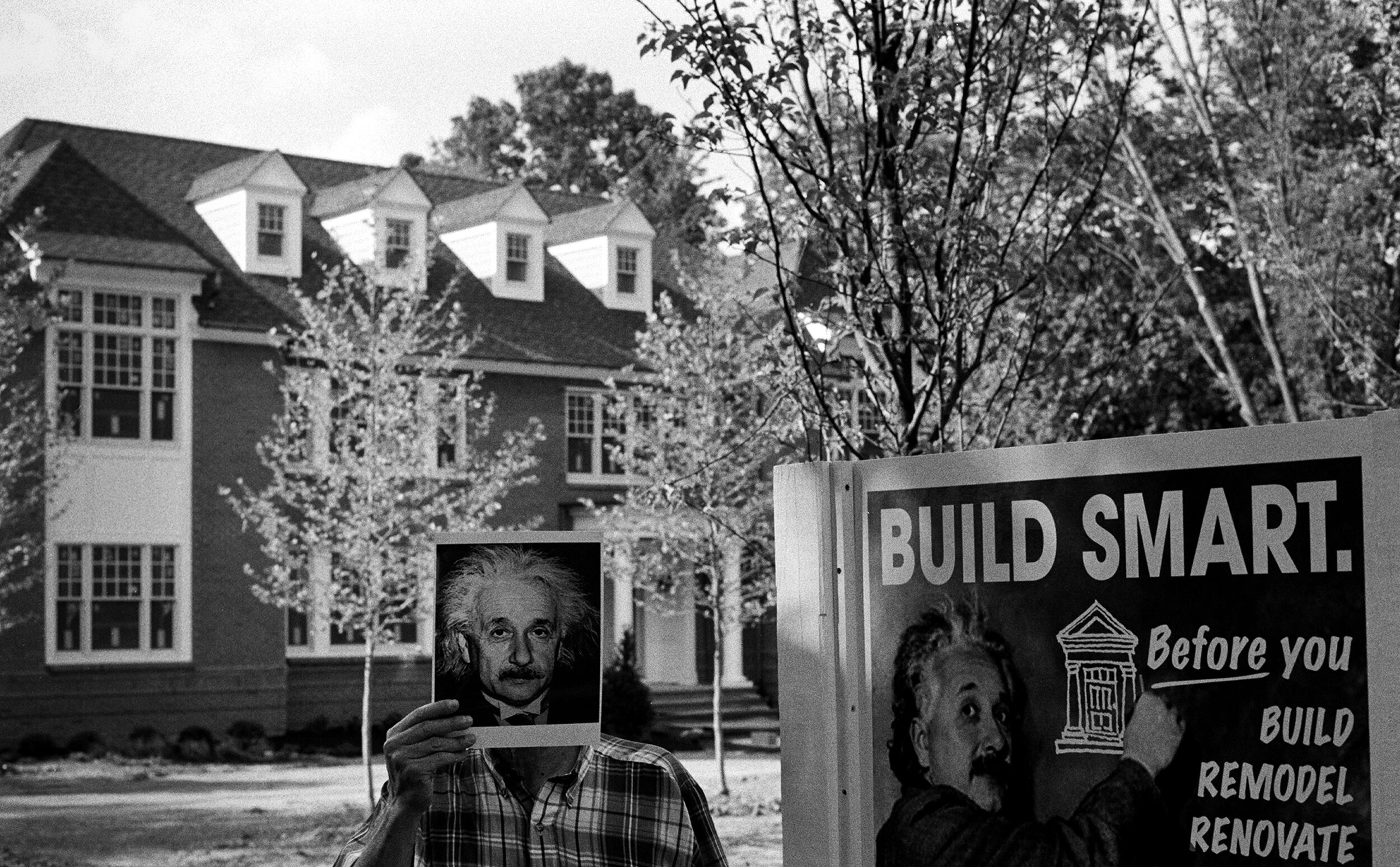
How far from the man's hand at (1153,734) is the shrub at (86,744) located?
81.7ft

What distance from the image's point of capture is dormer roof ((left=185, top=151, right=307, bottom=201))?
30.6m

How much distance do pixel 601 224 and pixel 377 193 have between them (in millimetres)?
5182

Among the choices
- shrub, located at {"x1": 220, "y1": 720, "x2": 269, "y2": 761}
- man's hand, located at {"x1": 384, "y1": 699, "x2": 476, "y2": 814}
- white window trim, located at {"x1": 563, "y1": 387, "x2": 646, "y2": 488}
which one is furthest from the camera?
white window trim, located at {"x1": 563, "y1": 387, "x2": 646, "y2": 488}

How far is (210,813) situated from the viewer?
19.8 meters

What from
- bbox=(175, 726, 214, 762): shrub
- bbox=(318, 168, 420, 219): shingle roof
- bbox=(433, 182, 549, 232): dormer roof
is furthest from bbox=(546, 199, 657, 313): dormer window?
bbox=(175, 726, 214, 762): shrub

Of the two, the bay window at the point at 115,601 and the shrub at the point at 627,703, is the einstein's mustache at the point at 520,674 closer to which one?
the shrub at the point at 627,703

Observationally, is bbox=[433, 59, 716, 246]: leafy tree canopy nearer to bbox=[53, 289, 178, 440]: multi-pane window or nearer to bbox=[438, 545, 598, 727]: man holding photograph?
bbox=[53, 289, 178, 440]: multi-pane window

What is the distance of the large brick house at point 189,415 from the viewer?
2730 cm

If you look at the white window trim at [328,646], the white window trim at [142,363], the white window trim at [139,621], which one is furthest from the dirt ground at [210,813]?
the white window trim at [142,363]

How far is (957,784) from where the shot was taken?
3793 millimetres

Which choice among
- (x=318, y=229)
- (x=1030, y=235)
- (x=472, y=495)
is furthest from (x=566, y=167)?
(x=1030, y=235)

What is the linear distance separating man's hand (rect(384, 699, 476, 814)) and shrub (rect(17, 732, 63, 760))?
24485 mm

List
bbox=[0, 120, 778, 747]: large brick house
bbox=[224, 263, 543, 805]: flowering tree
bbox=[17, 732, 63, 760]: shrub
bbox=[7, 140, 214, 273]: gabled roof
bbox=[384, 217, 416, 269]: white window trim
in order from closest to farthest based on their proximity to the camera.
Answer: bbox=[224, 263, 543, 805]: flowering tree
bbox=[17, 732, 63, 760]: shrub
bbox=[0, 120, 778, 747]: large brick house
bbox=[7, 140, 214, 273]: gabled roof
bbox=[384, 217, 416, 269]: white window trim

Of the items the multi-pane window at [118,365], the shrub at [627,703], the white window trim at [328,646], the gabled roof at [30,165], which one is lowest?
the shrub at [627,703]
